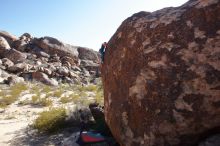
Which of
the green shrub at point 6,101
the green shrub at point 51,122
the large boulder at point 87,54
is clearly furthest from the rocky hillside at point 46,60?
the green shrub at point 51,122

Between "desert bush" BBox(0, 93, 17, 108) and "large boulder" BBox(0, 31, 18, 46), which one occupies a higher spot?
"large boulder" BBox(0, 31, 18, 46)

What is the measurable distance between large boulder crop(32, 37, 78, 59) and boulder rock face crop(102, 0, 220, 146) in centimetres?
3028

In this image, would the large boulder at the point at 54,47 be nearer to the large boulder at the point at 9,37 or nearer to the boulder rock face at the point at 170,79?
the large boulder at the point at 9,37

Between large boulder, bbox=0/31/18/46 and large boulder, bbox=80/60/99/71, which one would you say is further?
large boulder, bbox=0/31/18/46

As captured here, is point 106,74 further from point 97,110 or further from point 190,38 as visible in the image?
point 97,110

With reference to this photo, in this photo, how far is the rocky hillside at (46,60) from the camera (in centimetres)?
2478

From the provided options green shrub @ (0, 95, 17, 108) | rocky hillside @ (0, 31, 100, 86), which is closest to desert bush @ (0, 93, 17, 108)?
green shrub @ (0, 95, 17, 108)

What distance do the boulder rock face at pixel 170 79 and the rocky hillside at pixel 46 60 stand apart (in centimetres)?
1964

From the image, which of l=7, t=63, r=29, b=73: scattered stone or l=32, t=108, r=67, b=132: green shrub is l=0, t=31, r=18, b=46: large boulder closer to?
l=7, t=63, r=29, b=73: scattered stone

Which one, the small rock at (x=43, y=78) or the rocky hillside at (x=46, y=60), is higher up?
the rocky hillside at (x=46, y=60)

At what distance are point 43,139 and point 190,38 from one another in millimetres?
5012

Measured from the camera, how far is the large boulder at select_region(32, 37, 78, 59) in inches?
1315

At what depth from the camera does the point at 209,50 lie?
296 cm

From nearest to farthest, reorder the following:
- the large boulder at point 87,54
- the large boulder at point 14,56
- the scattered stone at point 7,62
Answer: the scattered stone at point 7,62
the large boulder at point 14,56
the large boulder at point 87,54
